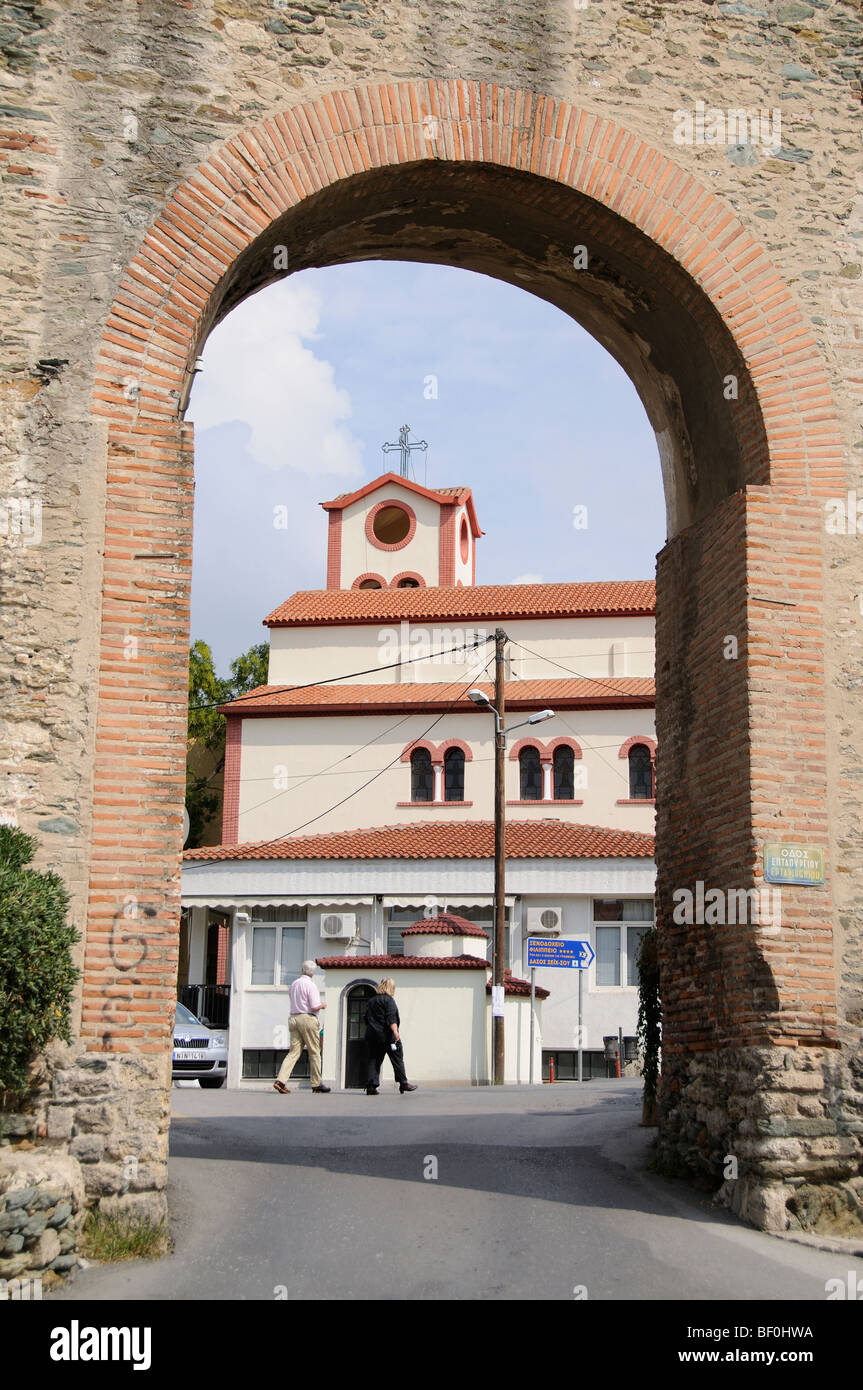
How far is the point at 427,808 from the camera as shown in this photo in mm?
38562

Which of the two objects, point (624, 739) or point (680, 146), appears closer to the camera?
point (680, 146)

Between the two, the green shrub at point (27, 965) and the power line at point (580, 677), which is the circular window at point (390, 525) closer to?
the power line at point (580, 677)

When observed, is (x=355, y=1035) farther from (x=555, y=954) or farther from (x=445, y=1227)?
(x=445, y=1227)

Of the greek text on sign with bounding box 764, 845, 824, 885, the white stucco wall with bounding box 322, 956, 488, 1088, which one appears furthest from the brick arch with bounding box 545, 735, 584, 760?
the greek text on sign with bounding box 764, 845, 824, 885

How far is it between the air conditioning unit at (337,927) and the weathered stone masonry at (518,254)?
19.6 metres

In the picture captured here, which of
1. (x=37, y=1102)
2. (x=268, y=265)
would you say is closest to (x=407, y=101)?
(x=268, y=265)

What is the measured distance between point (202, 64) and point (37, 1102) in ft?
20.2

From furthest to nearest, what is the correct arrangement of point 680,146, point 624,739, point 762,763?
point 624,739 → point 680,146 → point 762,763

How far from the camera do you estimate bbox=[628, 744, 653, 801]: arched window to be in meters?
37.8

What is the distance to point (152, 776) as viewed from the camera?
7.89m

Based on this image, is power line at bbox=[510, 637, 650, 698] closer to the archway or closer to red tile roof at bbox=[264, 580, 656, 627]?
red tile roof at bbox=[264, 580, 656, 627]

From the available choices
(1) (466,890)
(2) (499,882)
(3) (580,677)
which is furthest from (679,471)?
(3) (580,677)

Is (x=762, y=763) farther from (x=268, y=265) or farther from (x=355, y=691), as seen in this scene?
(x=355, y=691)

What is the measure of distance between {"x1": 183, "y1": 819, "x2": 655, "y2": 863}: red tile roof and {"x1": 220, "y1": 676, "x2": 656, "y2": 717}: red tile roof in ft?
19.0
